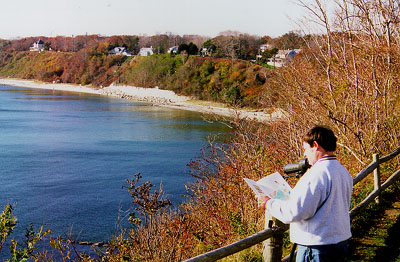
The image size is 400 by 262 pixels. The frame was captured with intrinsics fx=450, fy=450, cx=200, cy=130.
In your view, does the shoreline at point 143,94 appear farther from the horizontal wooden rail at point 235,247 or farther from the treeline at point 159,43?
the horizontal wooden rail at point 235,247

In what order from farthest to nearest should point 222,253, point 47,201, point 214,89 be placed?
point 214,89 → point 47,201 → point 222,253

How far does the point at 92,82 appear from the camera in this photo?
110 metres

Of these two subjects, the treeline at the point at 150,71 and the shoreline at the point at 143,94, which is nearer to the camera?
the shoreline at the point at 143,94

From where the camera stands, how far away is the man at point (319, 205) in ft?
9.09

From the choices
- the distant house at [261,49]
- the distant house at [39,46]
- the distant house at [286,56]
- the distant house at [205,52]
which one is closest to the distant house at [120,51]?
the distant house at [205,52]

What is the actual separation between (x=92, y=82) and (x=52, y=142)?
76579 mm

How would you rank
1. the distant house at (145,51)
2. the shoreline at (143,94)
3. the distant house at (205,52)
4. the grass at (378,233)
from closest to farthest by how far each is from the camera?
the grass at (378,233) < the shoreline at (143,94) < the distant house at (205,52) < the distant house at (145,51)

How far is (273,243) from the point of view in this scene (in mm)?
3750

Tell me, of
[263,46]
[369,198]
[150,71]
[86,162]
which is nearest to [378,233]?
[369,198]

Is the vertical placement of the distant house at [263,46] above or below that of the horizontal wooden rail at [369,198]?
above

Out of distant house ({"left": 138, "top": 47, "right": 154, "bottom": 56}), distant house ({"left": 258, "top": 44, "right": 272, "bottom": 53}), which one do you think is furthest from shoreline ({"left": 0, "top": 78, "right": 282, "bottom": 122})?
distant house ({"left": 138, "top": 47, "right": 154, "bottom": 56})

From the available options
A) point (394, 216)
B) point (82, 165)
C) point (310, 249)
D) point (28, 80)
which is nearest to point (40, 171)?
point (82, 165)

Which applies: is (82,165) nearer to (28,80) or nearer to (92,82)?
(92,82)

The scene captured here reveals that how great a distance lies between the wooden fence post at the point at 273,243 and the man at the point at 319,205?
646 mm
